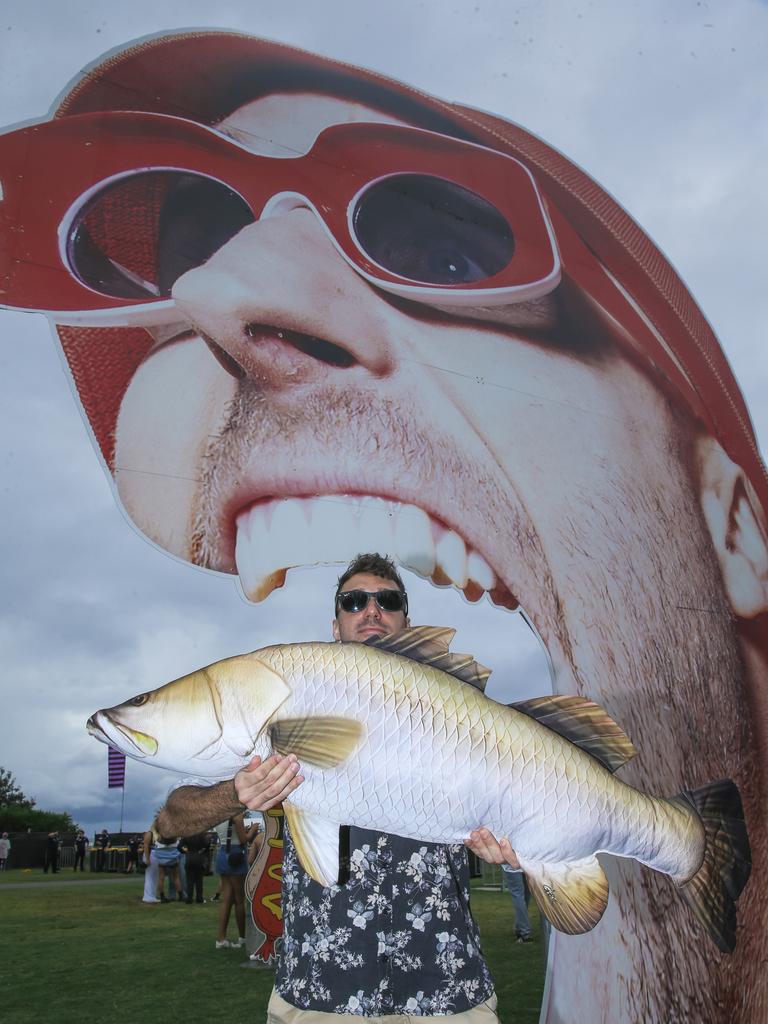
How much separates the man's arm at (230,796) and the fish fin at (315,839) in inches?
2.5

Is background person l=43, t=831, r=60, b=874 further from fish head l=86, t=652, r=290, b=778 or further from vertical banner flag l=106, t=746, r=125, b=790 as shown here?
fish head l=86, t=652, r=290, b=778

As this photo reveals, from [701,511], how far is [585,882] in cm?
357

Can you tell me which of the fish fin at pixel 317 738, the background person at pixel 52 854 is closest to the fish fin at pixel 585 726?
the fish fin at pixel 317 738

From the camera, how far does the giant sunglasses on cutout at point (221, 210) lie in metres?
3.60

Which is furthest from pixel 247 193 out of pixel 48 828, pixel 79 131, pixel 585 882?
pixel 48 828

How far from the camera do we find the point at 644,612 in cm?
439

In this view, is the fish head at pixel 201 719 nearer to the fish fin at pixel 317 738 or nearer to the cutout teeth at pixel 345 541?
the fish fin at pixel 317 738

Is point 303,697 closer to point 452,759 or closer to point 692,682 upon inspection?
point 452,759

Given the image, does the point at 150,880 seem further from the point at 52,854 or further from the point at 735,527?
the point at 735,527

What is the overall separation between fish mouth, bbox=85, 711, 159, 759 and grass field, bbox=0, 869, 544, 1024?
12.7 ft

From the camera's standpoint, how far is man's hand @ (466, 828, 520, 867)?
160 centimetres

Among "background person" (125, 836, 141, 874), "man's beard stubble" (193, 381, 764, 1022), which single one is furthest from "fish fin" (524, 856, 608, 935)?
"background person" (125, 836, 141, 874)

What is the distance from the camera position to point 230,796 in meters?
1.72

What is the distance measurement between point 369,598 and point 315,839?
2.26 ft
